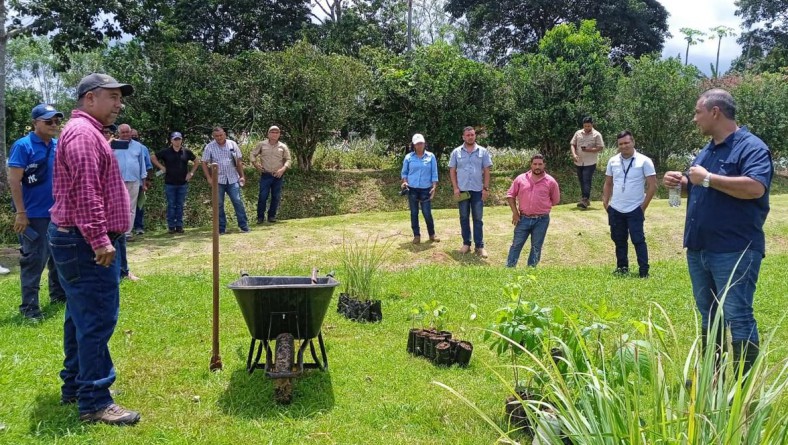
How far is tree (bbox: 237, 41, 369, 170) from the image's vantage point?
1491cm

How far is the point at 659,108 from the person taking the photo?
18500 mm

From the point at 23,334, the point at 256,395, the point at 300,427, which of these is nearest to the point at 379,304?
the point at 256,395

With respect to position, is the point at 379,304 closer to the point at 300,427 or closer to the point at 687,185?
the point at 300,427

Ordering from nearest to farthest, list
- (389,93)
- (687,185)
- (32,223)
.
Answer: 1. (687,185)
2. (32,223)
3. (389,93)

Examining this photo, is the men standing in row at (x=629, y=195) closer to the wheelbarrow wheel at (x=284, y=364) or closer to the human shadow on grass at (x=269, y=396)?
the human shadow on grass at (x=269, y=396)

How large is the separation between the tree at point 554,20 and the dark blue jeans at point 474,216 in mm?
28486

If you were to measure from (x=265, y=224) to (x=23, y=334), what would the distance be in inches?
281

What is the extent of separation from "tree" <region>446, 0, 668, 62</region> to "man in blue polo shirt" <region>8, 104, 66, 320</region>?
3330cm

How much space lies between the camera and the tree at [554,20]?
36156mm

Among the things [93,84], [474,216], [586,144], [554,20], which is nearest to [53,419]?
[93,84]

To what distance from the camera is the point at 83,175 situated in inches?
138

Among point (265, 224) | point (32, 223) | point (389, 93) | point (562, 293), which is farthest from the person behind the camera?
point (389, 93)

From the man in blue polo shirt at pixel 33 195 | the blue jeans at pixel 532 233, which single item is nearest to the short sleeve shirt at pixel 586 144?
the blue jeans at pixel 532 233

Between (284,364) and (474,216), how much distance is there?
6.09 metres
